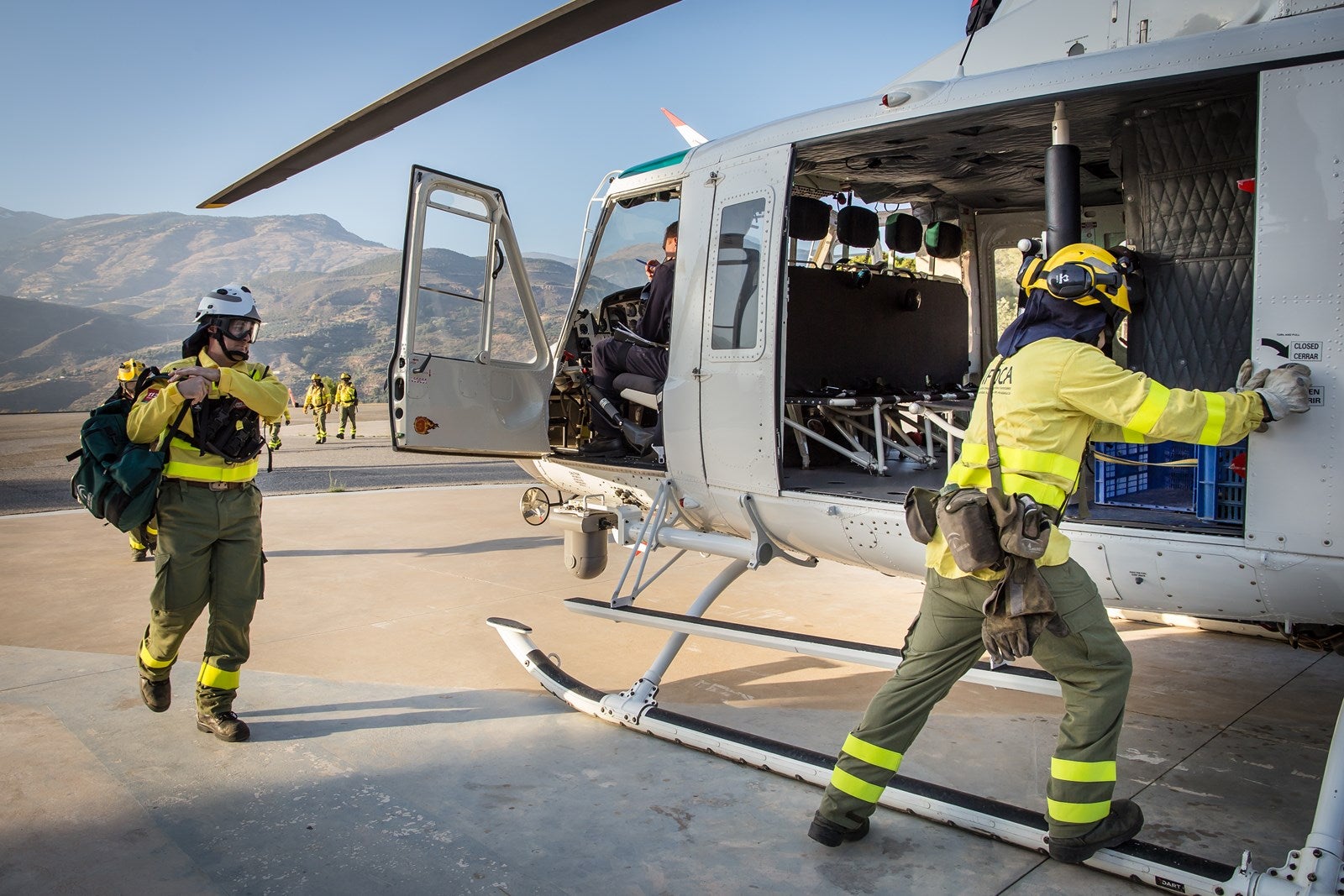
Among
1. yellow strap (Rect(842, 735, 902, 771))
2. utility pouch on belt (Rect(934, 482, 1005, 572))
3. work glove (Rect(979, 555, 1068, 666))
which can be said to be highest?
utility pouch on belt (Rect(934, 482, 1005, 572))

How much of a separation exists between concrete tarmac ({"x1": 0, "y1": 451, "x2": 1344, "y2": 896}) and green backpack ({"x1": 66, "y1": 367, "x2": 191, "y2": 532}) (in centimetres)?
104

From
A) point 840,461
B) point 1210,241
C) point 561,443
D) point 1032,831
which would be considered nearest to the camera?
point 1032,831

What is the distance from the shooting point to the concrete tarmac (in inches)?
117

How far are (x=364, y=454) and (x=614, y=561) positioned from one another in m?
11.7

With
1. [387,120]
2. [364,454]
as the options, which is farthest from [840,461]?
[364,454]

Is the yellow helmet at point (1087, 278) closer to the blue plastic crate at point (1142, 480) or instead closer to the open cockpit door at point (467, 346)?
the blue plastic crate at point (1142, 480)

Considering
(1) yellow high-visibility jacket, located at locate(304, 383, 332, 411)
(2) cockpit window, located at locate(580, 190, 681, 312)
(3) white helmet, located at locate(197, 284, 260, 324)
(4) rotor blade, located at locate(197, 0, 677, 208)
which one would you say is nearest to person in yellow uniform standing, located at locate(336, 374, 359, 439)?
(1) yellow high-visibility jacket, located at locate(304, 383, 332, 411)

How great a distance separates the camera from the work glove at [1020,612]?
2.60 meters

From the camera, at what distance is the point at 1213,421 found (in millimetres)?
2598

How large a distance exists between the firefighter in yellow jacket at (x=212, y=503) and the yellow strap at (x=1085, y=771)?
3.38m

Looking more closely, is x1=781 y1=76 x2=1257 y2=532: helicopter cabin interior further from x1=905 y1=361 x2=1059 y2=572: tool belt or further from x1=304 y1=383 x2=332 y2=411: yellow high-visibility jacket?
x1=304 y1=383 x2=332 y2=411: yellow high-visibility jacket

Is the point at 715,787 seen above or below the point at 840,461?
below

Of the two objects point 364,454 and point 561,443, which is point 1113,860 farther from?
point 364,454

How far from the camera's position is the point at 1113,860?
2.79m
